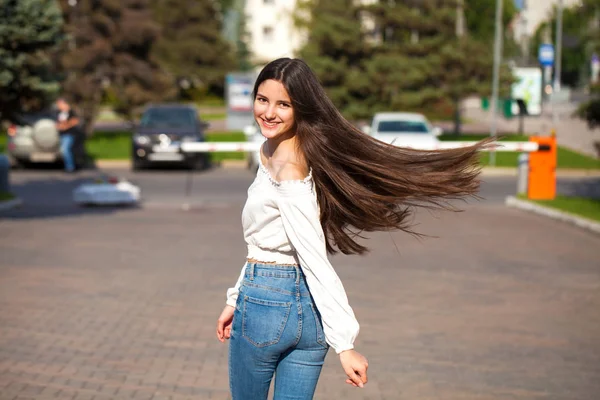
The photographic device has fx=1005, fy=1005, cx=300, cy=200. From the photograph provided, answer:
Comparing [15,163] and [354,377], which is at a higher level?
[354,377]

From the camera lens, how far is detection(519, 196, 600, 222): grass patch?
51.5 ft

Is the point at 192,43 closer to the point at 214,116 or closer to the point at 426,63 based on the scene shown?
the point at 214,116

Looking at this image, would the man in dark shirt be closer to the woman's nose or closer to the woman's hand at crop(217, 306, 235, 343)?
the woman's hand at crop(217, 306, 235, 343)

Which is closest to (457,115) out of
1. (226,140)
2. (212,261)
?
(226,140)

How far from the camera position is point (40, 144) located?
25.6 meters

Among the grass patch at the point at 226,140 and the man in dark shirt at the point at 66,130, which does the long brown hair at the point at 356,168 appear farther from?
the grass patch at the point at 226,140

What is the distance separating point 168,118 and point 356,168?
81.8 feet

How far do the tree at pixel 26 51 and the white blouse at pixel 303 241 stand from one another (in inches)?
479

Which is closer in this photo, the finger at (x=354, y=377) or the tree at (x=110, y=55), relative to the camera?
the finger at (x=354, y=377)

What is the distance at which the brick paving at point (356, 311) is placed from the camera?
634 cm

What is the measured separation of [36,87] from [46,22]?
108 cm

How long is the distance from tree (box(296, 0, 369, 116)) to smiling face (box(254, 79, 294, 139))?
3520 cm

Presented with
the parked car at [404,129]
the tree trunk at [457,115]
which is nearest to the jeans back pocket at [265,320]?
the parked car at [404,129]

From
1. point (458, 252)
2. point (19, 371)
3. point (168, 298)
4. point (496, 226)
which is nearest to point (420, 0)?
point (496, 226)
